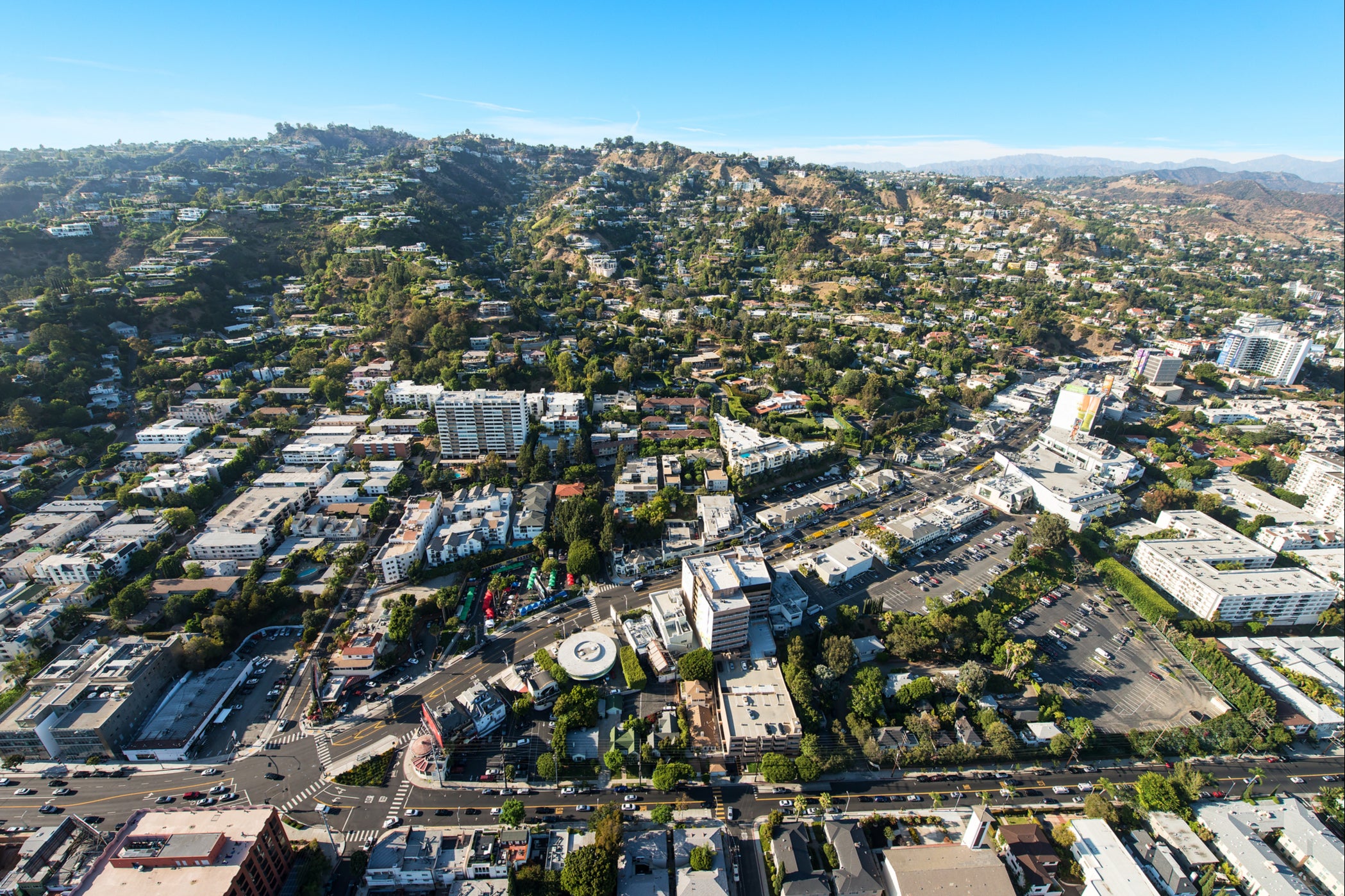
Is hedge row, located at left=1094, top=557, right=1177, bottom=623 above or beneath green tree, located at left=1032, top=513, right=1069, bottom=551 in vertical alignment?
beneath

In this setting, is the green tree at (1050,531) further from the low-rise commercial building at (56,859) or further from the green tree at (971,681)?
the low-rise commercial building at (56,859)

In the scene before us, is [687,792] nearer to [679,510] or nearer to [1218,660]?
[679,510]

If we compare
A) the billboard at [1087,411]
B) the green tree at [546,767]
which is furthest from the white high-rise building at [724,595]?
the billboard at [1087,411]

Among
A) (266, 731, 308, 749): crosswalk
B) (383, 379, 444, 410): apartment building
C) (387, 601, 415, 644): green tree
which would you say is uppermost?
(383, 379, 444, 410): apartment building

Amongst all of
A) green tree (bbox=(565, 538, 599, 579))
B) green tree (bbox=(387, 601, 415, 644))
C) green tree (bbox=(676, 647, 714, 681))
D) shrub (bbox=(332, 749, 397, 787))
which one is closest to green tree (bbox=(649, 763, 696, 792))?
green tree (bbox=(676, 647, 714, 681))

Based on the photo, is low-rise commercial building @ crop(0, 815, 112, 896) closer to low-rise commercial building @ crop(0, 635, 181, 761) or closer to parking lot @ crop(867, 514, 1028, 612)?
low-rise commercial building @ crop(0, 635, 181, 761)

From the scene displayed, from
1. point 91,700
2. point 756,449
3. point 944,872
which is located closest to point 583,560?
point 756,449

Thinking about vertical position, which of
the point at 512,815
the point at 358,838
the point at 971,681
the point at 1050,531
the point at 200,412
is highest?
the point at 200,412

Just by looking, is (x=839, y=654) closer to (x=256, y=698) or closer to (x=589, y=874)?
(x=589, y=874)
